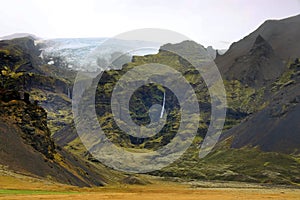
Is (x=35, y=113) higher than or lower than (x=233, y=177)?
higher

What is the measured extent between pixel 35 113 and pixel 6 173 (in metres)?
43.1

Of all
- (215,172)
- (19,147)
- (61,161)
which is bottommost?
(215,172)

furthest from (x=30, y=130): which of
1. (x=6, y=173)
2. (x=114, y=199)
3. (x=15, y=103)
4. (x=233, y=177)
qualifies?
(x=233, y=177)

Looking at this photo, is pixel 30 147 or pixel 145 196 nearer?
pixel 145 196

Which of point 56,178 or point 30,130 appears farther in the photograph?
point 30,130

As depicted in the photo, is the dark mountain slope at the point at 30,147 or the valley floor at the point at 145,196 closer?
the valley floor at the point at 145,196

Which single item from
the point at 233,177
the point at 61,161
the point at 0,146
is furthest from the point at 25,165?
the point at 233,177

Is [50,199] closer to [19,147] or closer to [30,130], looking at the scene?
[19,147]

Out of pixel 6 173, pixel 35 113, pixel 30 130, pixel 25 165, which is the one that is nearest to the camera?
pixel 6 173

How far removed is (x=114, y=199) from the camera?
184 ft

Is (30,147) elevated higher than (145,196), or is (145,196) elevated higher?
(145,196)

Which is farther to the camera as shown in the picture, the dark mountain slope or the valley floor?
the dark mountain slope

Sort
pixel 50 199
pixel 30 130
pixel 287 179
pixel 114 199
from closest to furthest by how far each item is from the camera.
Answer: pixel 50 199 → pixel 114 199 → pixel 30 130 → pixel 287 179

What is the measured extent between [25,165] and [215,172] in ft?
380
